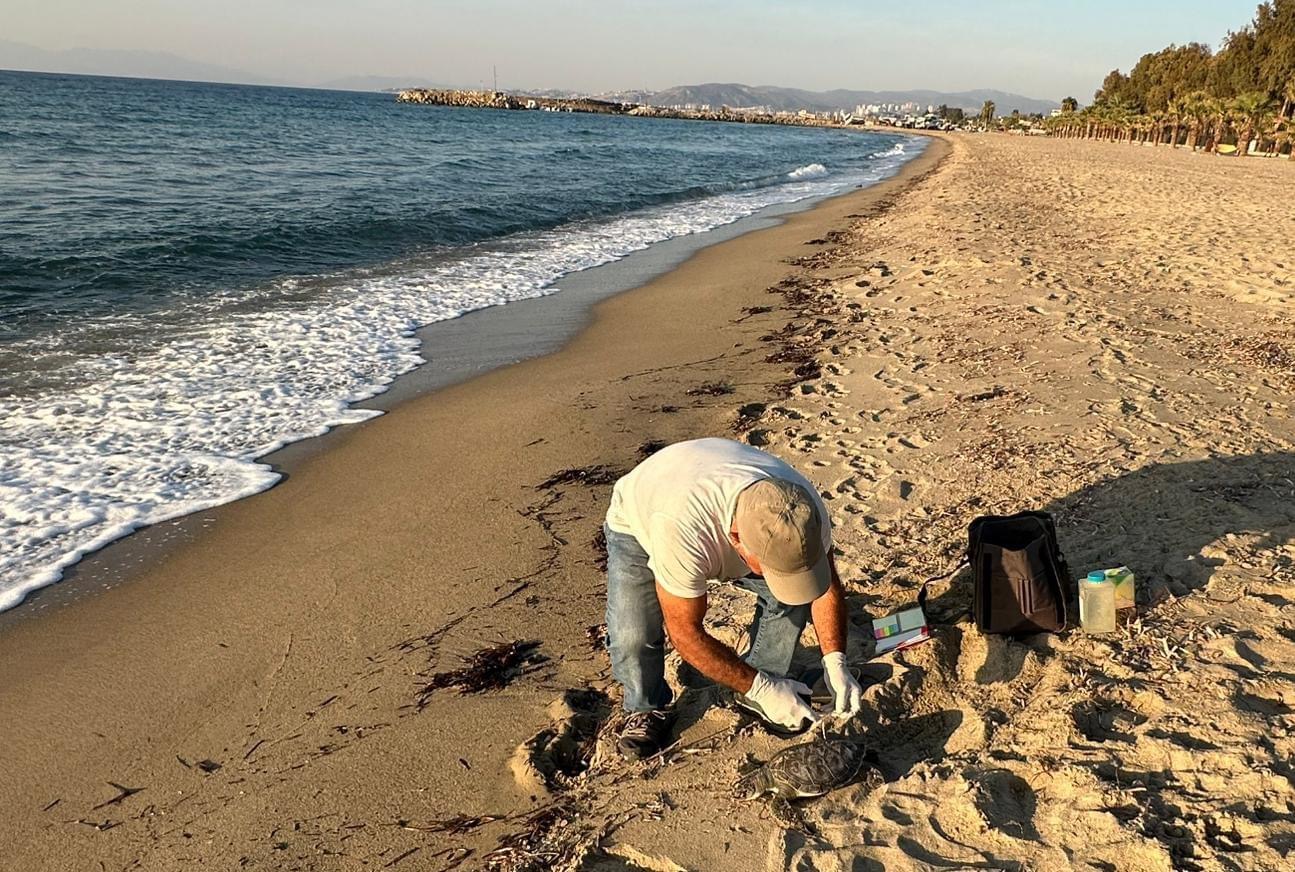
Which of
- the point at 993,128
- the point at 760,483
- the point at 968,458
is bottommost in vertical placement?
the point at 968,458

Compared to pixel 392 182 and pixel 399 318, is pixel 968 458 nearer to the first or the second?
pixel 399 318

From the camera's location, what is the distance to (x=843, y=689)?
A: 3094 millimetres

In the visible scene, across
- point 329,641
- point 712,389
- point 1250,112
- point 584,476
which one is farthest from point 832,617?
point 1250,112

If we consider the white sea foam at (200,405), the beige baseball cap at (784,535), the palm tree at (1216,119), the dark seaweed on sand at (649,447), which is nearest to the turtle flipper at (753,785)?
the beige baseball cap at (784,535)

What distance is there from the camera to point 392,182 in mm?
22344

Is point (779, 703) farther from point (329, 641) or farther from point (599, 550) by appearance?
point (329, 641)

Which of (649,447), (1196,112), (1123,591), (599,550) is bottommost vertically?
(599,550)

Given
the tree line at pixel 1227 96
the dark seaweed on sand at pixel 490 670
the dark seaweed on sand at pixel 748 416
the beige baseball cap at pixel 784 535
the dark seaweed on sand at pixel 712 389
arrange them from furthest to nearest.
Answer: the tree line at pixel 1227 96, the dark seaweed on sand at pixel 712 389, the dark seaweed on sand at pixel 748 416, the dark seaweed on sand at pixel 490 670, the beige baseball cap at pixel 784 535

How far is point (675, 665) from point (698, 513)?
111 cm

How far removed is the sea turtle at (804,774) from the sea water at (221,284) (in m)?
3.97

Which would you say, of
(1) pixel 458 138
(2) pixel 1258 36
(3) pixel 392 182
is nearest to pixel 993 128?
(2) pixel 1258 36

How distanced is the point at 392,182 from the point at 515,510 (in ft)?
63.9

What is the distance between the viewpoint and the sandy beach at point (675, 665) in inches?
107

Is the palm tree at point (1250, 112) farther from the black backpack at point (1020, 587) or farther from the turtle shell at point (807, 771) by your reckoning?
the turtle shell at point (807, 771)
